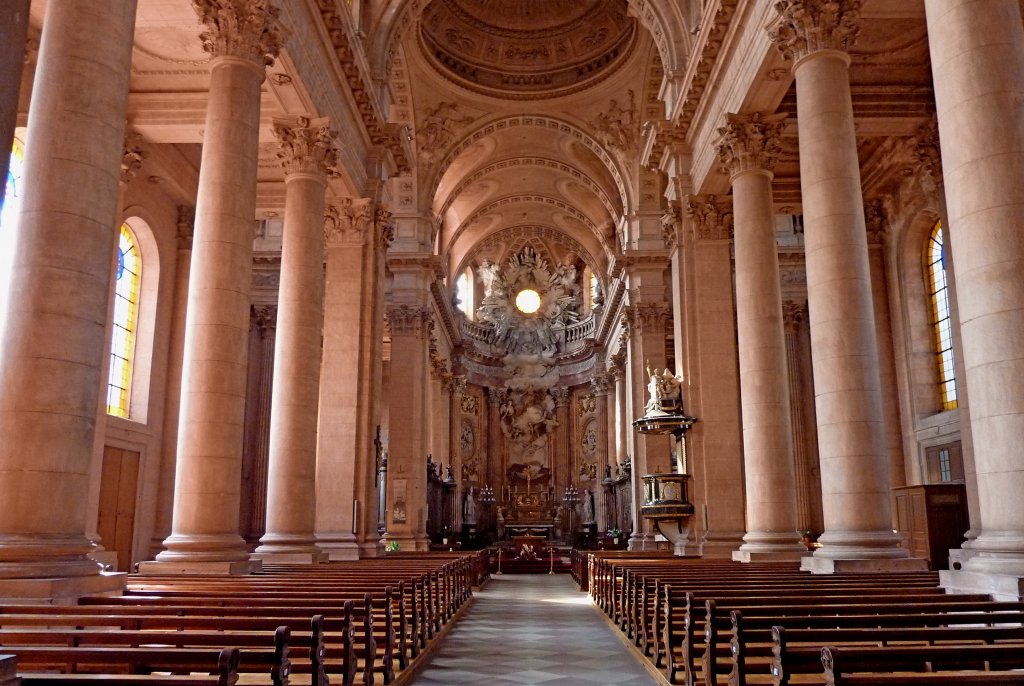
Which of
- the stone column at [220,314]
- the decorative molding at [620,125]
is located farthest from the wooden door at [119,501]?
the decorative molding at [620,125]

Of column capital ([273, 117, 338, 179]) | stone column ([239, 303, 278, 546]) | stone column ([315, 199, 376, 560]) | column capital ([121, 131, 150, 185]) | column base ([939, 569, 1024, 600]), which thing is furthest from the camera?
stone column ([239, 303, 278, 546])

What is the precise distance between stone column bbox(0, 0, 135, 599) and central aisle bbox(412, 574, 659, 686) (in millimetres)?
3658

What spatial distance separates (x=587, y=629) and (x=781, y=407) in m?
5.23

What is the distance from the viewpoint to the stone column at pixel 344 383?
1728 centimetres

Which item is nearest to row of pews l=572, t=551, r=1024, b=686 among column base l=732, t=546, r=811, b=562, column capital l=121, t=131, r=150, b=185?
column base l=732, t=546, r=811, b=562

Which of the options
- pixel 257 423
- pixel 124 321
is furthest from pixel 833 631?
pixel 257 423

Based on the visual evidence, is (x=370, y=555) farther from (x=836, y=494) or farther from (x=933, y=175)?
(x=933, y=175)

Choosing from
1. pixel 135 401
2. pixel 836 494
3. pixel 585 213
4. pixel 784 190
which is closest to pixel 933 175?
pixel 784 190

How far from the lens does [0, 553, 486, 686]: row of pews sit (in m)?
4.03

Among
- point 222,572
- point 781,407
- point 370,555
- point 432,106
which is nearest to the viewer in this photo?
point 222,572

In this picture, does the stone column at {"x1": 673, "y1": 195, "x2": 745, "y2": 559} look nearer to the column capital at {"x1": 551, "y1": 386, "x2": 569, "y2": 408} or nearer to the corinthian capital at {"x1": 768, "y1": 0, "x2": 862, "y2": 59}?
the corinthian capital at {"x1": 768, "y1": 0, "x2": 862, "y2": 59}

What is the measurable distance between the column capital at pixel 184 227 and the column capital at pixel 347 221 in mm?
3784

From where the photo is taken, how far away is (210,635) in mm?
4605

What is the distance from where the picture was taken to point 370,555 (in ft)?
59.0
